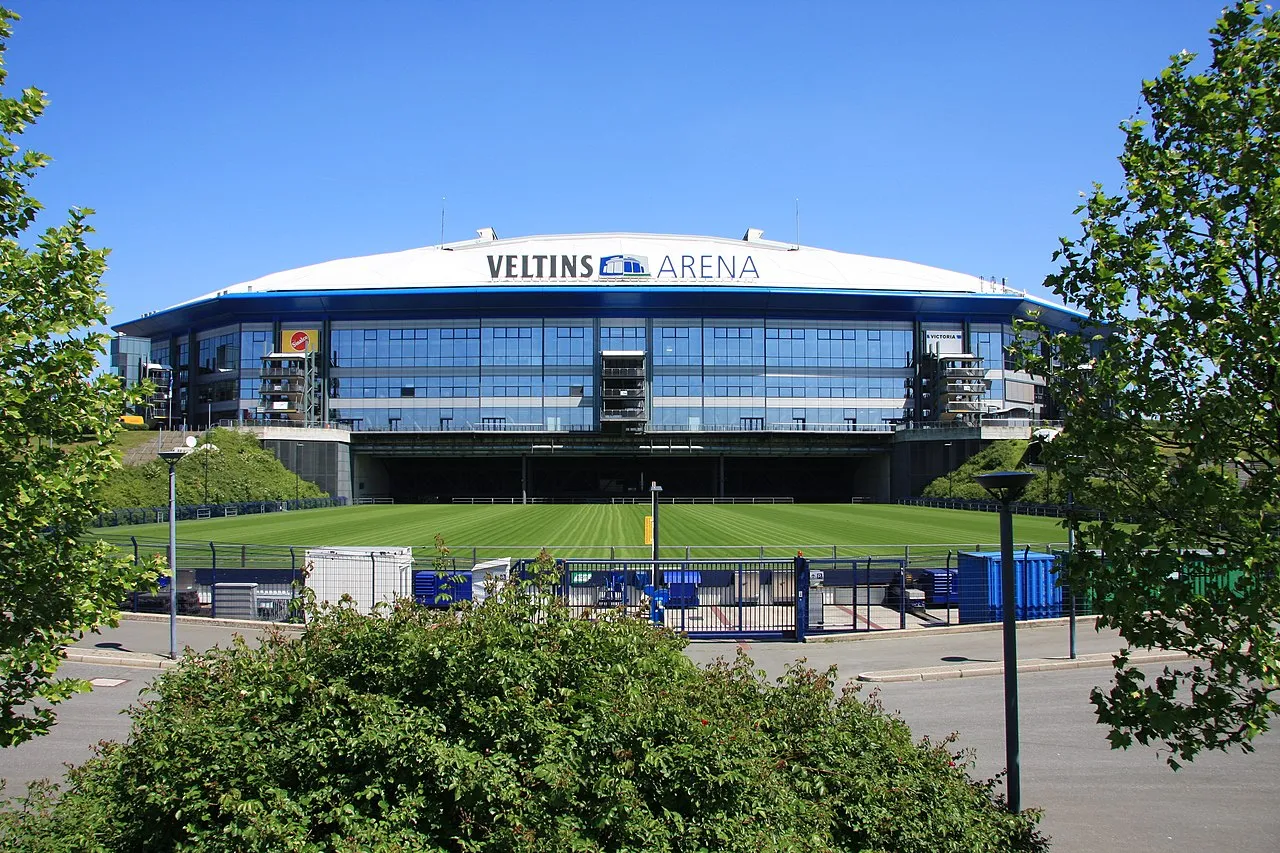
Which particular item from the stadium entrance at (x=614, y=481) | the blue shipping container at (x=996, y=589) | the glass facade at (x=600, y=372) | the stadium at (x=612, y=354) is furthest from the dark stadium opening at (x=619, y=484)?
the blue shipping container at (x=996, y=589)

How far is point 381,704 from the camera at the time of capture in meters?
6.14

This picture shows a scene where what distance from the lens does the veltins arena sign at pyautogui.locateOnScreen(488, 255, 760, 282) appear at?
88.5 meters

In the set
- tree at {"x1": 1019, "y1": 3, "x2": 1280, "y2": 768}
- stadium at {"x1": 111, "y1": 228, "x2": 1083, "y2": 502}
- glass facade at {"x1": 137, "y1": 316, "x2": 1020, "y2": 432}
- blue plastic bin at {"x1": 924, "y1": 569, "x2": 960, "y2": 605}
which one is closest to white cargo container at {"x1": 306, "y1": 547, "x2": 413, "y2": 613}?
blue plastic bin at {"x1": 924, "y1": 569, "x2": 960, "y2": 605}

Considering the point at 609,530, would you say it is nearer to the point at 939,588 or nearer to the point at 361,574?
the point at 939,588

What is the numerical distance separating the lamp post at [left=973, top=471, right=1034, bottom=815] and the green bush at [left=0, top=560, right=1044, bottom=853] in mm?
593

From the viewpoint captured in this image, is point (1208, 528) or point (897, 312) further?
point (897, 312)

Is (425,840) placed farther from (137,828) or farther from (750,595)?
(750,595)

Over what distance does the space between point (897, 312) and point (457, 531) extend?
60473 mm

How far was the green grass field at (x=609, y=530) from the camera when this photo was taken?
3747cm

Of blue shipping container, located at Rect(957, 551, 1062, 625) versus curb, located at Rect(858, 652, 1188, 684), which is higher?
blue shipping container, located at Rect(957, 551, 1062, 625)

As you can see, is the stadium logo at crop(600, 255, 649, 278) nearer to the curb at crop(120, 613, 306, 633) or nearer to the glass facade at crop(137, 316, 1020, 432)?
the glass facade at crop(137, 316, 1020, 432)

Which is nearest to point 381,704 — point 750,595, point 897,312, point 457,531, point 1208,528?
point 1208,528

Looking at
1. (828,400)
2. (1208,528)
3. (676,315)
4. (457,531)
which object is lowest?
(457,531)

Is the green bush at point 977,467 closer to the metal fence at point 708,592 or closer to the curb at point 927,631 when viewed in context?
the metal fence at point 708,592
